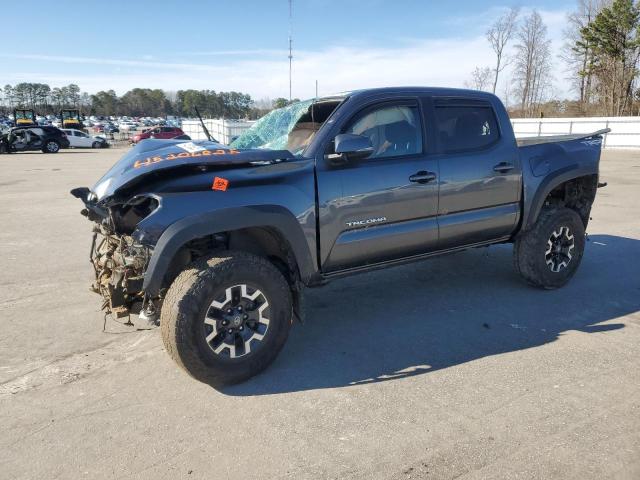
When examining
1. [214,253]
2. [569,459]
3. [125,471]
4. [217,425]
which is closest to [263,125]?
[214,253]

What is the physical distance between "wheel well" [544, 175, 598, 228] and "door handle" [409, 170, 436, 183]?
1.97 metres

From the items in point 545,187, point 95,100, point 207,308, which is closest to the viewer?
point 207,308

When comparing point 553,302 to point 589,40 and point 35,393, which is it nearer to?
point 35,393

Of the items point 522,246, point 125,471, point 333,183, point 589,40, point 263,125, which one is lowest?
point 125,471

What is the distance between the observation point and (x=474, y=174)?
4598mm

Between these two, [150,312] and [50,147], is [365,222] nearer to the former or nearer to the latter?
[150,312]

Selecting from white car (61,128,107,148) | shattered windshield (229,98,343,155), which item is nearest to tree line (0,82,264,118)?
white car (61,128,107,148)

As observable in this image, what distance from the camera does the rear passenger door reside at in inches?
177

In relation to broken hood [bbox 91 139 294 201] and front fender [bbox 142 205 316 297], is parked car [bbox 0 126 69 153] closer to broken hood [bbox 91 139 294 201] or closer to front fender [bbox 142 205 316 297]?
broken hood [bbox 91 139 294 201]

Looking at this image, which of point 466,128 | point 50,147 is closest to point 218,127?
point 50,147

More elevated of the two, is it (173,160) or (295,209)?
(173,160)

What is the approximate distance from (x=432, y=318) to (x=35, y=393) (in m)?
3.17

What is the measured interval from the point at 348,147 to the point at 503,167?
74.3 inches

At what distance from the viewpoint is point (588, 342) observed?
13.5 feet
